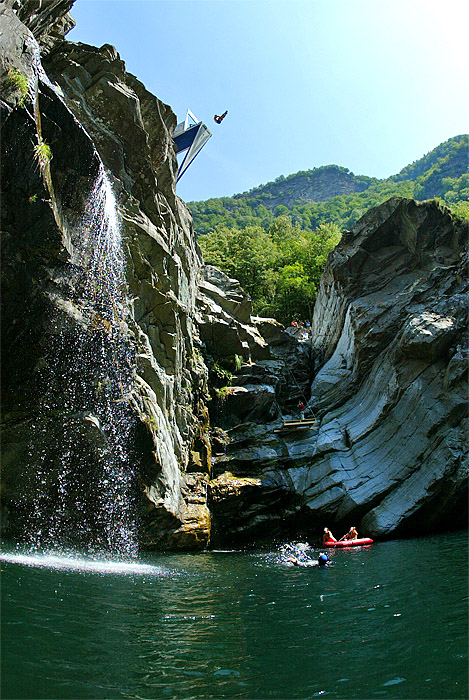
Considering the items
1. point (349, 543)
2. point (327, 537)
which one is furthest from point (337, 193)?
point (349, 543)

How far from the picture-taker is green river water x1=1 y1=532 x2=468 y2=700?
5355 millimetres

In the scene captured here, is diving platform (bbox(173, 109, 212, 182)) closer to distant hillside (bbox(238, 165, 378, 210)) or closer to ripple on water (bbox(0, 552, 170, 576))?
ripple on water (bbox(0, 552, 170, 576))

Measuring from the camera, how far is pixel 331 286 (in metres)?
32.6

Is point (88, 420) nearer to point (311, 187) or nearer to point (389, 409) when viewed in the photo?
point (389, 409)

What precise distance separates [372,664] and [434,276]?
21.7m

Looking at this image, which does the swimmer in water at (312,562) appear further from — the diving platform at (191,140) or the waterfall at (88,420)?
the diving platform at (191,140)

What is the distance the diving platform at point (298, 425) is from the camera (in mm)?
23156

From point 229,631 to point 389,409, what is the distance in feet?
51.7

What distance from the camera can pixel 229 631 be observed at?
752 cm

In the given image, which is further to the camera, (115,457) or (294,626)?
(115,457)

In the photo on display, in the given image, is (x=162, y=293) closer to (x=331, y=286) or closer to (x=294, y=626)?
(x=294, y=626)

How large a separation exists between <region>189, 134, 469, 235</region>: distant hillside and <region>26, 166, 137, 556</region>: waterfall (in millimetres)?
43324

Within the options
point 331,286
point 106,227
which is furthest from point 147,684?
point 331,286

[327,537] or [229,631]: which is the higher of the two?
[229,631]
